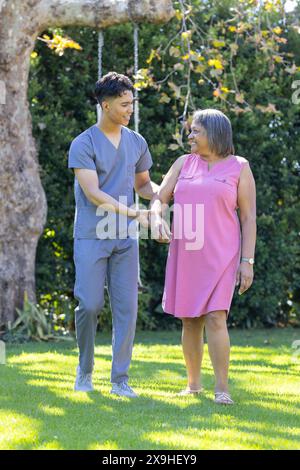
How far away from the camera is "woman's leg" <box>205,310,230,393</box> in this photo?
510 cm

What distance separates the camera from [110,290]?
5.37 metres

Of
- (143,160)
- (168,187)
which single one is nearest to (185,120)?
(143,160)

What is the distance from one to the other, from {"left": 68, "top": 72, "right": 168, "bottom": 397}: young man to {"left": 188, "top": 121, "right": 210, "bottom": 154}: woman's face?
1.28 feet

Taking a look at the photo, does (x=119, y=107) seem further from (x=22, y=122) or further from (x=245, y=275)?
(x=22, y=122)

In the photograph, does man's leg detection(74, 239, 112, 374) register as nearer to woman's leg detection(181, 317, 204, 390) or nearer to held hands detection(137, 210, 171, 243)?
held hands detection(137, 210, 171, 243)

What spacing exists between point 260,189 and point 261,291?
1079 millimetres

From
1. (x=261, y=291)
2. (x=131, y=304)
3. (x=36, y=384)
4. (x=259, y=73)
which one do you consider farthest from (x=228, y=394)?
(x=259, y=73)

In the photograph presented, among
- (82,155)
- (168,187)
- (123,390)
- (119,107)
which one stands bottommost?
(123,390)

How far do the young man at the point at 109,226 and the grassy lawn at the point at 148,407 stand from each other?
350 millimetres

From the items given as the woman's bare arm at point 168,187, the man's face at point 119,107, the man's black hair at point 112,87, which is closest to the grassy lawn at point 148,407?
the woman's bare arm at point 168,187

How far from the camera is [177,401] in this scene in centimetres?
516

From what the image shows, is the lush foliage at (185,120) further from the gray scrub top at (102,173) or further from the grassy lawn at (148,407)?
the gray scrub top at (102,173)

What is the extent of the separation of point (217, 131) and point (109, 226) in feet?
2.67

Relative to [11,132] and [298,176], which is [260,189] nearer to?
[298,176]
